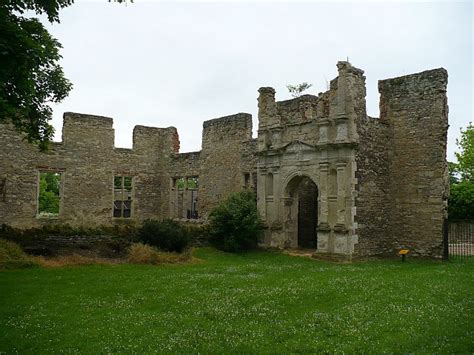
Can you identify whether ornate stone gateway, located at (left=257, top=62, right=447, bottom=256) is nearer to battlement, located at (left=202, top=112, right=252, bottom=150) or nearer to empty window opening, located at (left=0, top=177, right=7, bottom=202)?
battlement, located at (left=202, top=112, right=252, bottom=150)

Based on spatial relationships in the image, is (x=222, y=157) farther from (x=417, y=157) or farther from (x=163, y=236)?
(x=417, y=157)

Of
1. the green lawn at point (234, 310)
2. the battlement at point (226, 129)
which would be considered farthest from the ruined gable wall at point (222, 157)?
the green lawn at point (234, 310)

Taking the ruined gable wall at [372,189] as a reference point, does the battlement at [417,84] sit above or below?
above

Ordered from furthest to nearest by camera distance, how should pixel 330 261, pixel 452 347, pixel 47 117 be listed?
pixel 330 261, pixel 47 117, pixel 452 347

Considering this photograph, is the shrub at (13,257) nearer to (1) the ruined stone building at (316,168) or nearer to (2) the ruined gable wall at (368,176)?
(1) the ruined stone building at (316,168)

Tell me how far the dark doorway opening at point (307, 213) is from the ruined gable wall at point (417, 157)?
11.3 ft

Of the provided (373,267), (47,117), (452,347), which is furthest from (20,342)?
(373,267)

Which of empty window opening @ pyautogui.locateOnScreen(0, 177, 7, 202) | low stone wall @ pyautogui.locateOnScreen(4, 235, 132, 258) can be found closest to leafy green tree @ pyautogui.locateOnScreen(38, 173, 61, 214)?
empty window opening @ pyautogui.locateOnScreen(0, 177, 7, 202)

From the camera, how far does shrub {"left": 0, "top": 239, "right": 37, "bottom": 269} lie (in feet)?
41.4

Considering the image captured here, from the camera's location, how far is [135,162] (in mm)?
25859

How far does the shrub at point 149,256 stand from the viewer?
14.6 metres

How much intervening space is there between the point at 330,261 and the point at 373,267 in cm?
177

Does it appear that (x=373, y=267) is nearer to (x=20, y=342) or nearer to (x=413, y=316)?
(x=413, y=316)

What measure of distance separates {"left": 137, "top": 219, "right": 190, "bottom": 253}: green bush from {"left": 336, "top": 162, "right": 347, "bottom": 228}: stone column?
5.40m
